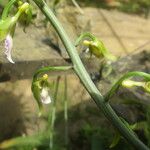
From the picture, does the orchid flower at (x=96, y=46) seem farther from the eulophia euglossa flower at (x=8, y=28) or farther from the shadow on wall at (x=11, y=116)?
the shadow on wall at (x=11, y=116)

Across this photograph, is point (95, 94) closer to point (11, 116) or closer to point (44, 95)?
point (44, 95)

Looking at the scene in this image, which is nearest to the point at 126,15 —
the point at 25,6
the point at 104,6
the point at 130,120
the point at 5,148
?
the point at 104,6

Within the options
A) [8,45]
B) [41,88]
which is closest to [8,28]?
[8,45]

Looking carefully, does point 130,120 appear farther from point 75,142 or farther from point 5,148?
point 5,148

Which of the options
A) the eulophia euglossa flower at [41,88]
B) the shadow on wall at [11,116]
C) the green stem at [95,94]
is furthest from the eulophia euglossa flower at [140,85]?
the shadow on wall at [11,116]

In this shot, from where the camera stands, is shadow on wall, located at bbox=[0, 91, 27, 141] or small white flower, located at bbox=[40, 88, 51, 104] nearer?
small white flower, located at bbox=[40, 88, 51, 104]

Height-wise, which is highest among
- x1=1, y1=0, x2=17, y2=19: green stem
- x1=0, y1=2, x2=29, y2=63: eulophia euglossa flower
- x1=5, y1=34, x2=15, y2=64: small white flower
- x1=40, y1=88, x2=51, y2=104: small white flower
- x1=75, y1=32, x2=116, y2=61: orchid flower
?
x1=1, y1=0, x2=17, y2=19: green stem

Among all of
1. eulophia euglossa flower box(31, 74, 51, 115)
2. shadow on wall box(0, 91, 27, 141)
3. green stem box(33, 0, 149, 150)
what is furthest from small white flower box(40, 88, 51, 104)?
shadow on wall box(0, 91, 27, 141)

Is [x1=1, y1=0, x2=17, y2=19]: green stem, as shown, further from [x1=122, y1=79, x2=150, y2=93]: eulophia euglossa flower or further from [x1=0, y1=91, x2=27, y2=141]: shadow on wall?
[x1=0, y1=91, x2=27, y2=141]: shadow on wall
